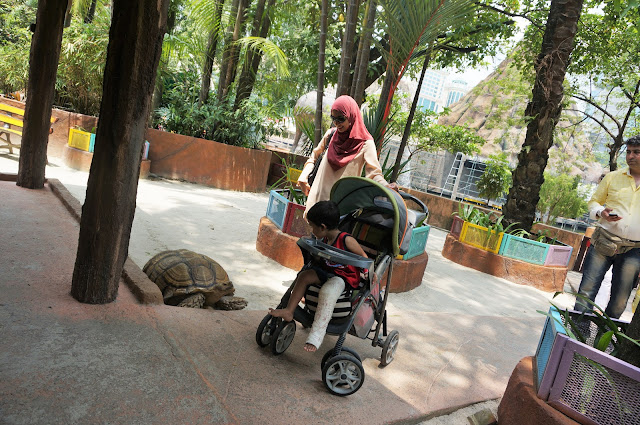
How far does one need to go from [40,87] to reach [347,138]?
12.9ft

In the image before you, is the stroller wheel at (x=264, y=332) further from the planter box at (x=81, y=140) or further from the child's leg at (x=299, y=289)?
the planter box at (x=81, y=140)

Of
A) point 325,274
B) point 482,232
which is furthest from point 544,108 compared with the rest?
point 325,274

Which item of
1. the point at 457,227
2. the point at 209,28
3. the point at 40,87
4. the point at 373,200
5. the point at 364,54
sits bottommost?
the point at 457,227

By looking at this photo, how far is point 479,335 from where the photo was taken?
15.6 ft

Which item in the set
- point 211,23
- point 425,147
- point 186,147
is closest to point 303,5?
point 211,23

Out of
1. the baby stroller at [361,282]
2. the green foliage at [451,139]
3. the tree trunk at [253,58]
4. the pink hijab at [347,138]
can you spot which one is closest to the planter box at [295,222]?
the pink hijab at [347,138]

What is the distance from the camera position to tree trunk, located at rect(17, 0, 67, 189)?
5.50 metres

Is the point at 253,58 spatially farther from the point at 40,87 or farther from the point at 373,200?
the point at 373,200

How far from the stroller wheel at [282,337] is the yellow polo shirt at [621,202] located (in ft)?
9.34

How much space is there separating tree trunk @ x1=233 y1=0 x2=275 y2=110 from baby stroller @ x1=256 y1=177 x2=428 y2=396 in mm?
8294

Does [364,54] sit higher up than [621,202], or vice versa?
[364,54]

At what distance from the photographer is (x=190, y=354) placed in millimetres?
2828

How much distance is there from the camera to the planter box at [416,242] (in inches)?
236

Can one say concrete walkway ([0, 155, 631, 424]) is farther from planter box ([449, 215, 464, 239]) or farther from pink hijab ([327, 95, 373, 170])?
planter box ([449, 215, 464, 239])
